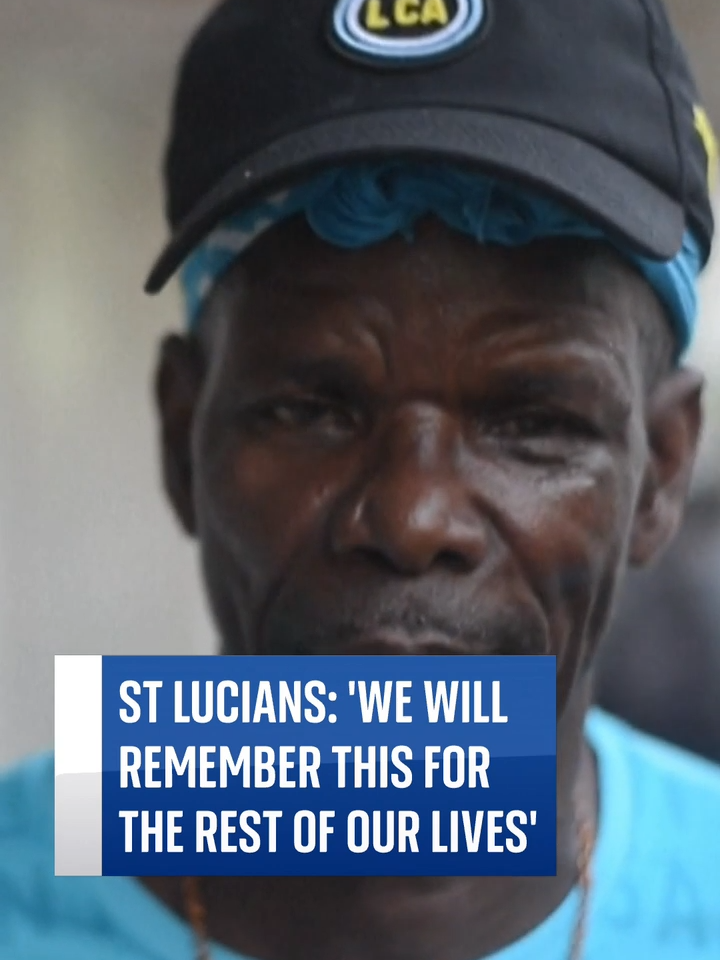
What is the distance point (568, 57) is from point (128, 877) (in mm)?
367

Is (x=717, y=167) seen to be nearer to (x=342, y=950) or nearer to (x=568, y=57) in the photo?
(x=568, y=57)

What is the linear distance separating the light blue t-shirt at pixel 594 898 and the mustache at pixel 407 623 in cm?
14

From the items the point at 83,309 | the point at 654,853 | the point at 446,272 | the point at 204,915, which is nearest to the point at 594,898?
the point at 654,853

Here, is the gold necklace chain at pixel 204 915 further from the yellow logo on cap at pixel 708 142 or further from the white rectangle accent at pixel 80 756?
the yellow logo on cap at pixel 708 142

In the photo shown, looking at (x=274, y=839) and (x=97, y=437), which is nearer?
A: (x=274, y=839)

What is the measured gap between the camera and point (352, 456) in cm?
42

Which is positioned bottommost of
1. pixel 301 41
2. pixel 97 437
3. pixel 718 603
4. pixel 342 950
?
pixel 342 950

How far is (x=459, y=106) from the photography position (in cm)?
40

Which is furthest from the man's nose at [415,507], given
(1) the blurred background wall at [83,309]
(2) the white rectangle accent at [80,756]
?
(1) the blurred background wall at [83,309]

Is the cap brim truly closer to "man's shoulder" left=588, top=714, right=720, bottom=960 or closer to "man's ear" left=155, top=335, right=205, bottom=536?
"man's ear" left=155, top=335, right=205, bottom=536

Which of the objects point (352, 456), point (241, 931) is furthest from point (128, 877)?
point (352, 456)

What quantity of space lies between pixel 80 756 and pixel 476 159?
255mm

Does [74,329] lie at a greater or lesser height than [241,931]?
greater

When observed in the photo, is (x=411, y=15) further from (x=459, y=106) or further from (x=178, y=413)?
(x=178, y=413)
